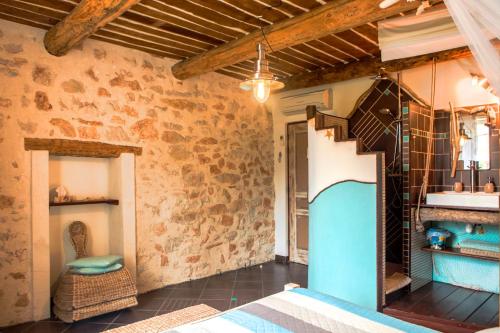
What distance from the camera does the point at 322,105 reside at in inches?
188

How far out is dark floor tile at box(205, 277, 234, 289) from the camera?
411 centimetres

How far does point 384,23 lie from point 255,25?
109 cm

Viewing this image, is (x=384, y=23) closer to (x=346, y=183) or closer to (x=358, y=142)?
(x=358, y=142)

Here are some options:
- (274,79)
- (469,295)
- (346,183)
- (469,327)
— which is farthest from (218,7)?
(469,295)

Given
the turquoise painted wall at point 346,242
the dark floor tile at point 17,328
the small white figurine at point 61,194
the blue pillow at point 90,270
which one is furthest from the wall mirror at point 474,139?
the dark floor tile at point 17,328

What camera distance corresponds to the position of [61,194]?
3.42 metres

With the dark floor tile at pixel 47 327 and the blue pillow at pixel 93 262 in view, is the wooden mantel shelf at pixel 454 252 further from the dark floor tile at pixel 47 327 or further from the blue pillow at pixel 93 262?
the dark floor tile at pixel 47 327

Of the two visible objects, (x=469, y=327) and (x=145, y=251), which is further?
(x=145, y=251)

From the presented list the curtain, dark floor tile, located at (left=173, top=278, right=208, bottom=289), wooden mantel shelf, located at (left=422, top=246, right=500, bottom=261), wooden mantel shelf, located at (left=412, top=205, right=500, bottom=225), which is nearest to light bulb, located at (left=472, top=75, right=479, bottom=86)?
wooden mantel shelf, located at (left=412, top=205, right=500, bottom=225)

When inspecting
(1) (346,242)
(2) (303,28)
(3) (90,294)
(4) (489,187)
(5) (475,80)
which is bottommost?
(3) (90,294)

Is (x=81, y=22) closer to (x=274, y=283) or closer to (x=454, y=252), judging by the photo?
(x=274, y=283)

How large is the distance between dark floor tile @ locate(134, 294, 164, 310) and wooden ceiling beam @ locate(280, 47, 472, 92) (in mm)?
3195

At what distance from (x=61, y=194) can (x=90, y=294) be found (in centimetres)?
99

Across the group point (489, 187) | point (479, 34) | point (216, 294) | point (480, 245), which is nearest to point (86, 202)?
point (216, 294)
